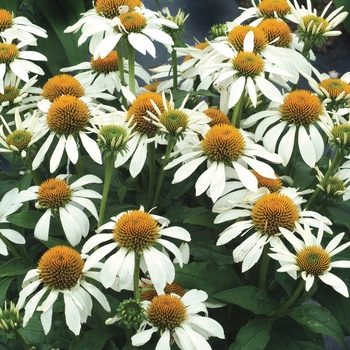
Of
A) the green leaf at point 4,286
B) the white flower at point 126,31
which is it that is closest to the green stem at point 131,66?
the white flower at point 126,31

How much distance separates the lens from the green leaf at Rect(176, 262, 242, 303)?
2.94 ft

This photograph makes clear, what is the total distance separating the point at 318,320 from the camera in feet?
2.86

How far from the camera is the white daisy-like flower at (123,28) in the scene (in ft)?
3.37

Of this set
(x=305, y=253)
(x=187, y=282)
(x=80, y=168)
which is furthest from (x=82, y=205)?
(x=305, y=253)

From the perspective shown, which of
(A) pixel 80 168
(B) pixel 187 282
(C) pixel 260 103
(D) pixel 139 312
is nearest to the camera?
(D) pixel 139 312

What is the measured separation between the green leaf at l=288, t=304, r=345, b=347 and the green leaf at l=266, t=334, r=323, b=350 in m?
0.04

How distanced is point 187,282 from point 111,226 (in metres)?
0.14

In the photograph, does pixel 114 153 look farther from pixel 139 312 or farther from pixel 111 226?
pixel 139 312

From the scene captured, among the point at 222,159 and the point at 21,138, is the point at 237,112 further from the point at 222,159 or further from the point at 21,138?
the point at 21,138

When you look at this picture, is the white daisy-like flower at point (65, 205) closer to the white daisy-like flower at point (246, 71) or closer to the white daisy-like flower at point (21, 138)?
the white daisy-like flower at point (21, 138)

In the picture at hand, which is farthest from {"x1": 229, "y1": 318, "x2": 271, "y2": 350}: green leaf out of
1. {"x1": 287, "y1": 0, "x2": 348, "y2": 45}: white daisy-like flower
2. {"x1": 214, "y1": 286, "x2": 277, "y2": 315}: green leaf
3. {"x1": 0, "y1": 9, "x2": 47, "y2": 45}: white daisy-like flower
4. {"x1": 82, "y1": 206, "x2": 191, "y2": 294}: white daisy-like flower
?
{"x1": 0, "y1": 9, "x2": 47, "y2": 45}: white daisy-like flower

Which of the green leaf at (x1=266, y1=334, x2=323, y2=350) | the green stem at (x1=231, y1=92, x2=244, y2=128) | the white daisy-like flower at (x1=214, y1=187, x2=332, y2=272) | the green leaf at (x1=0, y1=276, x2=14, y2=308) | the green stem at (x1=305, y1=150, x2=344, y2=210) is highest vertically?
the green stem at (x1=231, y1=92, x2=244, y2=128)

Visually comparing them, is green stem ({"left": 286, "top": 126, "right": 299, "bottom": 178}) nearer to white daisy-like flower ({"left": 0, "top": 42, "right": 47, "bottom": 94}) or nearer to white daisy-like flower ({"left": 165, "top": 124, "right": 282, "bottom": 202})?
white daisy-like flower ({"left": 165, "top": 124, "right": 282, "bottom": 202})

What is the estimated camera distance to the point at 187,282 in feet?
2.93
